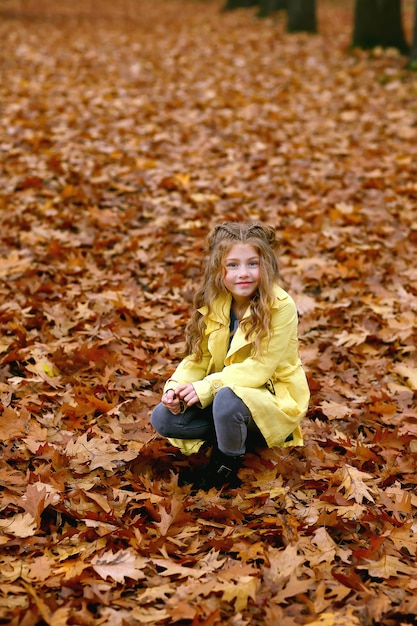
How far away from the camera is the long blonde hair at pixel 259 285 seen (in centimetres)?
304

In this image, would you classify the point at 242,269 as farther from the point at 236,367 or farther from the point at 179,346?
the point at 179,346

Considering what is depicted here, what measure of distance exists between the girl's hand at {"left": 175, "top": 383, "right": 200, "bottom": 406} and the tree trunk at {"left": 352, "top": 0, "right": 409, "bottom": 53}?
38.5 ft

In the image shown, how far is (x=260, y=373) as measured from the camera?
119 inches

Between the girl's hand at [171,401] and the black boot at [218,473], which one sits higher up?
the girl's hand at [171,401]

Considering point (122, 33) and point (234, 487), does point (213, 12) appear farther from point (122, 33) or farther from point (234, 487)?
point (234, 487)

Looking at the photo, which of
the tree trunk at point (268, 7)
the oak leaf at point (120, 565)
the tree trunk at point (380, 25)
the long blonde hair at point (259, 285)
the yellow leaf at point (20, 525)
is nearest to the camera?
the oak leaf at point (120, 565)

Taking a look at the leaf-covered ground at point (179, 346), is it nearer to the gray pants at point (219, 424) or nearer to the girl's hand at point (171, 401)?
the gray pants at point (219, 424)

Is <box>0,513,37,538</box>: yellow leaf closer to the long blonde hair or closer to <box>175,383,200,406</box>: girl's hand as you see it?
<box>175,383,200,406</box>: girl's hand

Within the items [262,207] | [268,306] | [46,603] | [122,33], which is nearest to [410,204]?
[262,207]

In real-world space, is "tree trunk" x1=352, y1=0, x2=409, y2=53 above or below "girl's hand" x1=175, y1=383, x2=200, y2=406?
above

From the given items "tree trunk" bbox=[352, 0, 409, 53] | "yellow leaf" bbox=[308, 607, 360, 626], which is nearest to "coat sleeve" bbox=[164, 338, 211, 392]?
"yellow leaf" bbox=[308, 607, 360, 626]

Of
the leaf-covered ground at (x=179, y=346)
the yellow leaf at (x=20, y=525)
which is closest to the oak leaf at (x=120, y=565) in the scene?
the leaf-covered ground at (x=179, y=346)

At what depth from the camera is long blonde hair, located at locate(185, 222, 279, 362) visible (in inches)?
120

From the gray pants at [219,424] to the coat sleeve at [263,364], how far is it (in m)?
0.08
